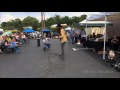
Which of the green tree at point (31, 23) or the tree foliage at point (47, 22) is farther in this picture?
the green tree at point (31, 23)

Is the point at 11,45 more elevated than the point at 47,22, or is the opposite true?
the point at 47,22

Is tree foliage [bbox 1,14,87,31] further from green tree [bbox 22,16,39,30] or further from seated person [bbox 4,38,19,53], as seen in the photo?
seated person [bbox 4,38,19,53]

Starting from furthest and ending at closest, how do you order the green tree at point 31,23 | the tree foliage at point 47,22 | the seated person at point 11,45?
the green tree at point 31,23, the tree foliage at point 47,22, the seated person at point 11,45

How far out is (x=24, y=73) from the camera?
27.6 feet

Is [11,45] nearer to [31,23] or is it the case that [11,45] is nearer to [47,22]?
[47,22]

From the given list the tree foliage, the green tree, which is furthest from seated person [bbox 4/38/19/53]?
the green tree

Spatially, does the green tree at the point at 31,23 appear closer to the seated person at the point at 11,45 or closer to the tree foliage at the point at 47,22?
the tree foliage at the point at 47,22

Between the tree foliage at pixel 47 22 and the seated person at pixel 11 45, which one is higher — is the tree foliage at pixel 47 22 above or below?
above

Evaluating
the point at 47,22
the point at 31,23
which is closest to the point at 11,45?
the point at 47,22

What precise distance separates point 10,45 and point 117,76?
32.2 feet

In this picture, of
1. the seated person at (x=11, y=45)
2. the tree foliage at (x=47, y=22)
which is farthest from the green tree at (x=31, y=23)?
the seated person at (x=11, y=45)
